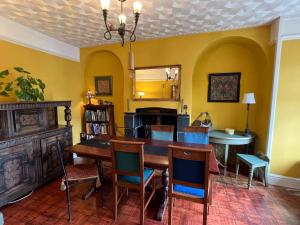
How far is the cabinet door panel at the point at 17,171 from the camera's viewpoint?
6.68 ft

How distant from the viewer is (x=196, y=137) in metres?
2.51

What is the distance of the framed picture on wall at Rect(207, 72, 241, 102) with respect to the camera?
10.6 ft

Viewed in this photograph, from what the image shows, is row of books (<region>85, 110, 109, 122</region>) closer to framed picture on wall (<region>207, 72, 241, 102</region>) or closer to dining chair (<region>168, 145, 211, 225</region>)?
framed picture on wall (<region>207, 72, 241, 102</region>)

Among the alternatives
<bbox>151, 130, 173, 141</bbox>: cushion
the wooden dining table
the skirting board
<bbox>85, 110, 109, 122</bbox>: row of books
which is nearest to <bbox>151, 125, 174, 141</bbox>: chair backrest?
<bbox>151, 130, 173, 141</bbox>: cushion

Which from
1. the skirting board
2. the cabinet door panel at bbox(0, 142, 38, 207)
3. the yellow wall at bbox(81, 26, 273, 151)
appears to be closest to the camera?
the cabinet door panel at bbox(0, 142, 38, 207)

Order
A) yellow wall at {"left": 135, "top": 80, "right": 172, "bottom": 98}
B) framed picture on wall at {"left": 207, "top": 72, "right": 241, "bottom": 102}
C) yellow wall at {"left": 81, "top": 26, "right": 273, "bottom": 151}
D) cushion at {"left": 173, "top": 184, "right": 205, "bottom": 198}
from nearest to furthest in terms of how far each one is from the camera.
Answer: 1. cushion at {"left": 173, "top": 184, "right": 205, "bottom": 198}
2. yellow wall at {"left": 81, "top": 26, "right": 273, "bottom": 151}
3. framed picture on wall at {"left": 207, "top": 72, "right": 241, "bottom": 102}
4. yellow wall at {"left": 135, "top": 80, "right": 172, "bottom": 98}

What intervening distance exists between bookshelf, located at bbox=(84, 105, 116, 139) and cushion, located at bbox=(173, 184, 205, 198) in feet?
7.94

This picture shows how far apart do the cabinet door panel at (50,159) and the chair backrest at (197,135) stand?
7.07 ft

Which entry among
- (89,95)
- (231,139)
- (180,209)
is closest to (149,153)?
(180,209)

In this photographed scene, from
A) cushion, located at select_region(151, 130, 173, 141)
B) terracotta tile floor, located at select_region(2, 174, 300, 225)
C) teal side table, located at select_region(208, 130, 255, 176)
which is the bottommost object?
terracotta tile floor, located at select_region(2, 174, 300, 225)

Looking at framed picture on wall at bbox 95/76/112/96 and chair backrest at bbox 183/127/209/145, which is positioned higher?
framed picture on wall at bbox 95/76/112/96

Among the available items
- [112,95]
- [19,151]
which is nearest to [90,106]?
[112,95]

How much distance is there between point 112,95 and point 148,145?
2.17m

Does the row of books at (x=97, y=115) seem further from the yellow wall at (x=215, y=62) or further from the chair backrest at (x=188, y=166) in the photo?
the chair backrest at (x=188, y=166)
